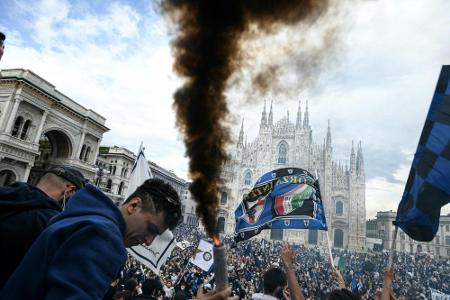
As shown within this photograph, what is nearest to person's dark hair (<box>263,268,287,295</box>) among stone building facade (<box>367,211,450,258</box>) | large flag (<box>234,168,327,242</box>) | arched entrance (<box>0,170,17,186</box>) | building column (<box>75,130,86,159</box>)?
large flag (<box>234,168,327,242</box>)

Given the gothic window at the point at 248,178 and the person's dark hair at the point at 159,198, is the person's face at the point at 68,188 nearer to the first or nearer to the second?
the person's dark hair at the point at 159,198

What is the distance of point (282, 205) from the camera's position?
695 centimetres

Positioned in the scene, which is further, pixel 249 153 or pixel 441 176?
pixel 249 153

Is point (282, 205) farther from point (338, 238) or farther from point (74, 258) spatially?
point (338, 238)

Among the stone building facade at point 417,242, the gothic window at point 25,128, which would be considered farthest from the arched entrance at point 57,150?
the stone building facade at point 417,242

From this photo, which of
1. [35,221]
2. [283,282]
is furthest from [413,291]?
[35,221]

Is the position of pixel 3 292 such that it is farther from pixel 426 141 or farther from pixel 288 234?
pixel 288 234

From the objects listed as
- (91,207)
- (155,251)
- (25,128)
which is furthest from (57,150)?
(91,207)

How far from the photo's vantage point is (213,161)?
343 centimetres

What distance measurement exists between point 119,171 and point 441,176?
42281mm

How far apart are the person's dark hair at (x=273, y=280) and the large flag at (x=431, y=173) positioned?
238 cm

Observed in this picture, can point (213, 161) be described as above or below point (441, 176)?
below

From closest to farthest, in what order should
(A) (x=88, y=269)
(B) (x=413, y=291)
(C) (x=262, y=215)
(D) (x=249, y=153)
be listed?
(A) (x=88, y=269), (C) (x=262, y=215), (B) (x=413, y=291), (D) (x=249, y=153)

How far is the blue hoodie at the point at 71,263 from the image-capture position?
1.09 metres
